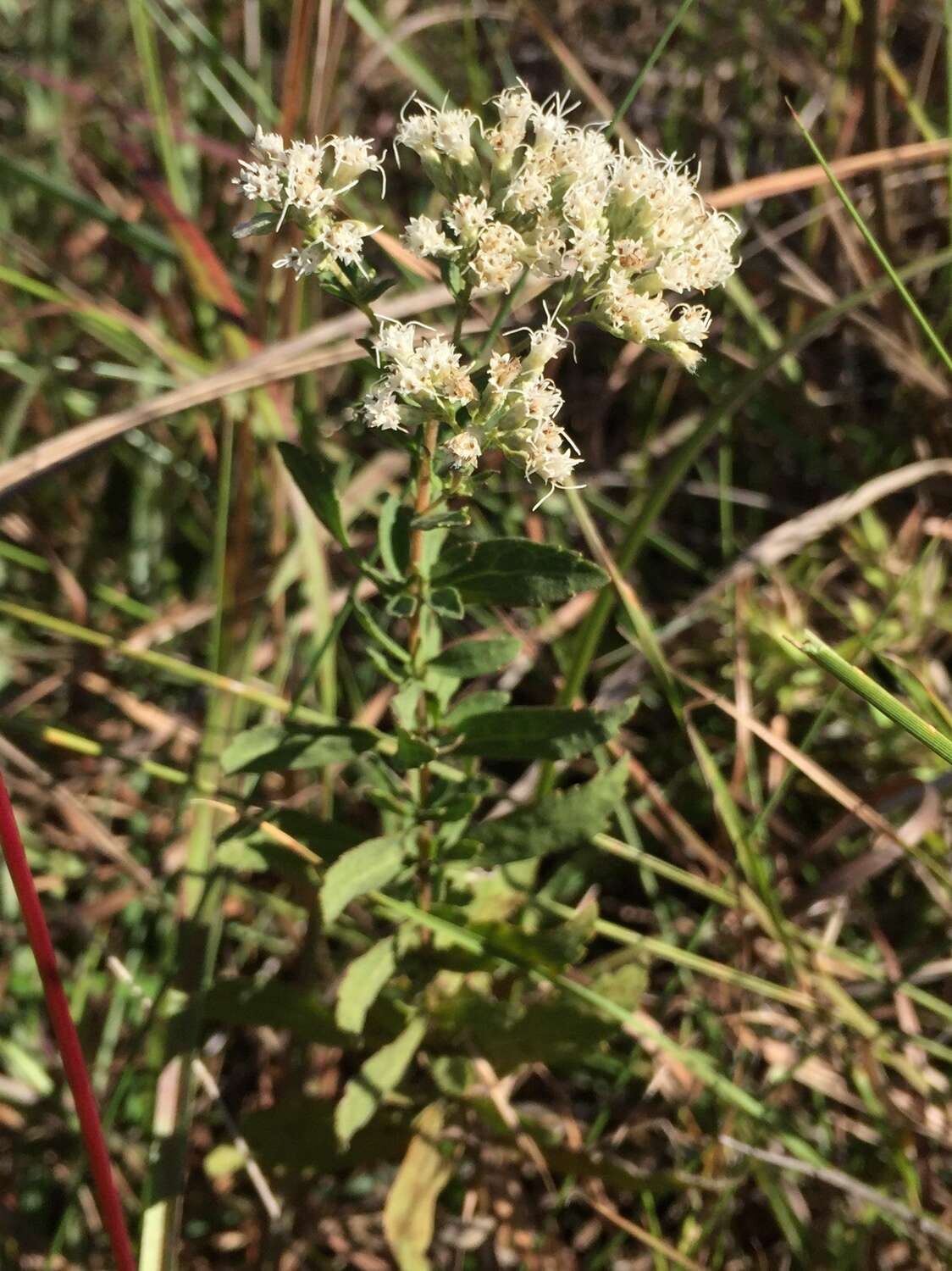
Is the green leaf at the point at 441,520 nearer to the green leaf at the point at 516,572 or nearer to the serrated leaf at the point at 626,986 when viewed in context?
the green leaf at the point at 516,572

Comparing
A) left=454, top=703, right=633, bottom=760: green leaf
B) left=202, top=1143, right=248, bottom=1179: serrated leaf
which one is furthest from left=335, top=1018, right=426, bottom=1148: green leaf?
left=454, top=703, right=633, bottom=760: green leaf

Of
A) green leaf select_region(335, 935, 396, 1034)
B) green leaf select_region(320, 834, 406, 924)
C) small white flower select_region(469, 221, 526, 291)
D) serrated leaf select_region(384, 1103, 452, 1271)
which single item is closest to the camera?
small white flower select_region(469, 221, 526, 291)

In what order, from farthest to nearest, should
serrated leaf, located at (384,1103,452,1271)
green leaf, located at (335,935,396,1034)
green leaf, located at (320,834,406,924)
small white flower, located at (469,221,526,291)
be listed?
serrated leaf, located at (384,1103,452,1271), green leaf, located at (335,935,396,1034), green leaf, located at (320,834,406,924), small white flower, located at (469,221,526,291)

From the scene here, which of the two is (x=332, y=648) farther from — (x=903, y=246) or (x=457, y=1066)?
(x=903, y=246)

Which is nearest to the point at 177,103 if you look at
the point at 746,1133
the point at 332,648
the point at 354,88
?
the point at 354,88

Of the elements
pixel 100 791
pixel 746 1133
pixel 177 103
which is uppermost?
pixel 177 103

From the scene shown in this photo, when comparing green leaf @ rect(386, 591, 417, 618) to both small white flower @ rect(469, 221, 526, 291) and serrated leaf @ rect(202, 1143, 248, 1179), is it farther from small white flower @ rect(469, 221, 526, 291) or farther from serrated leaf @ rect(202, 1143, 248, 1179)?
serrated leaf @ rect(202, 1143, 248, 1179)

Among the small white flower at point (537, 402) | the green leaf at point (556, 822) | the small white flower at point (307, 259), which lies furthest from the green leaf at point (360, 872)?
the small white flower at point (307, 259)
